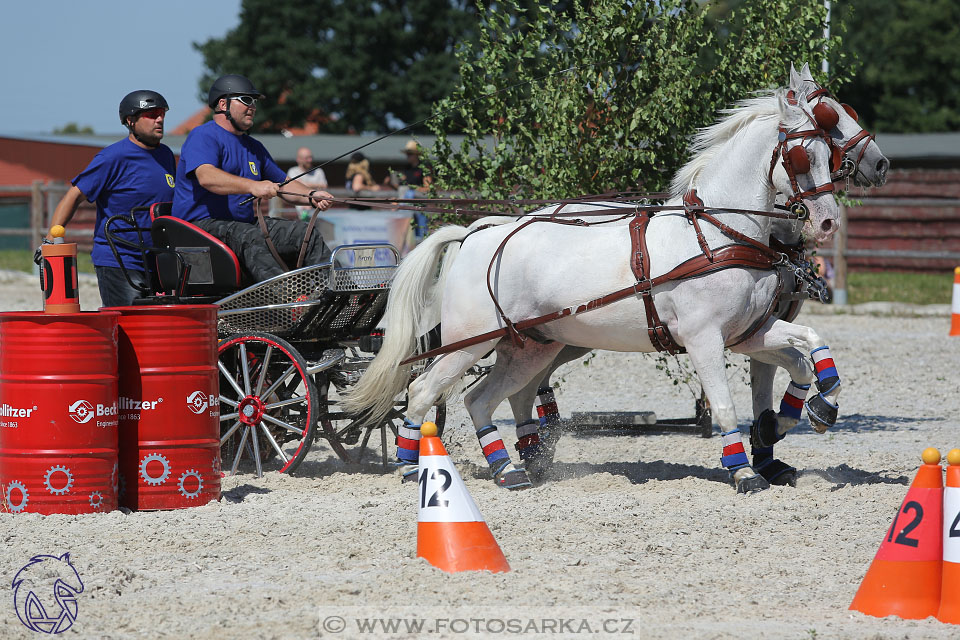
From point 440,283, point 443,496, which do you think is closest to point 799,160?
point 440,283

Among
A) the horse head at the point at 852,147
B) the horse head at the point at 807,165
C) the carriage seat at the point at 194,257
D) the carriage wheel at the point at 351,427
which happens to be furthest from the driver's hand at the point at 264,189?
the horse head at the point at 852,147

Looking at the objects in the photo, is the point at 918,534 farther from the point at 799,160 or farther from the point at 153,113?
the point at 153,113

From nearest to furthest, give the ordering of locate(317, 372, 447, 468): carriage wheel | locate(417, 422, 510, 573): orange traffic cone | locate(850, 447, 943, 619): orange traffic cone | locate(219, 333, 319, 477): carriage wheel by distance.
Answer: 1. locate(850, 447, 943, 619): orange traffic cone
2. locate(417, 422, 510, 573): orange traffic cone
3. locate(219, 333, 319, 477): carriage wheel
4. locate(317, 372, 447, 468): carriage wheel

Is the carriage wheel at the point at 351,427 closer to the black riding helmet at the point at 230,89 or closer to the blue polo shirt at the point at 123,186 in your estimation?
the blue polo shirt at the point at 123,186

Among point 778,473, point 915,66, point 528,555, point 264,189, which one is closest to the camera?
point 528,555

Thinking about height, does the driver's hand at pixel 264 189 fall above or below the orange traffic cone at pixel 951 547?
above

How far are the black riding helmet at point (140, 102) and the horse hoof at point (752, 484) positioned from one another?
421cm

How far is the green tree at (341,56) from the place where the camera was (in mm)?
42406

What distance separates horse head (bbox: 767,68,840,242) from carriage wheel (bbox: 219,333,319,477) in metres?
2.90

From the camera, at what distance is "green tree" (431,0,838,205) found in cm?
780

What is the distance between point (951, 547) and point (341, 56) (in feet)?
132

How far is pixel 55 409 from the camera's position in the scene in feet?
18.7

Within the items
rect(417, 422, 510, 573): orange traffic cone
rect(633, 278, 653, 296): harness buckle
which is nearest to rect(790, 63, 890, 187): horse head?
rect(633, 278, 653, 296): harness buckle

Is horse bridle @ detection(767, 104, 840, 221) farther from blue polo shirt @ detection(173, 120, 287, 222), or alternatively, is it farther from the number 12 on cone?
blue polo shirt @ detection(173, 120, 287, 222)
